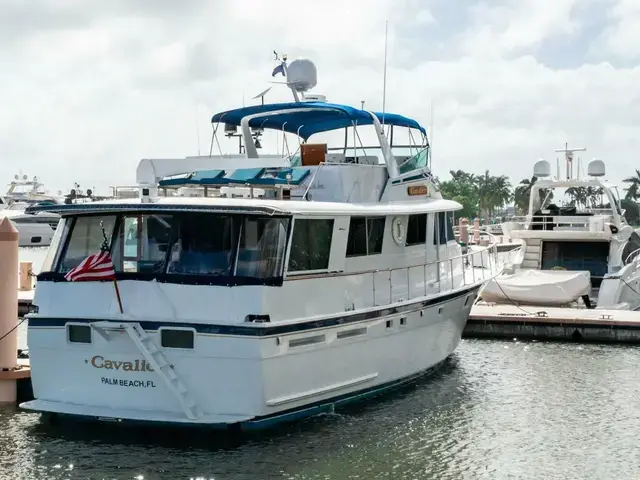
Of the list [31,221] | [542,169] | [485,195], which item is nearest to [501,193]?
[485,195]

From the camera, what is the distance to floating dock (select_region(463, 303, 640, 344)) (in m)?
18.7

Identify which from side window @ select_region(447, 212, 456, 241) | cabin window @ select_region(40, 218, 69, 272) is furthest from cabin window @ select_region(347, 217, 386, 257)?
cabin window @ select_region(40, 218, 69, 272)

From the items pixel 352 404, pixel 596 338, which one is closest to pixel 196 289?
pixel 352 404

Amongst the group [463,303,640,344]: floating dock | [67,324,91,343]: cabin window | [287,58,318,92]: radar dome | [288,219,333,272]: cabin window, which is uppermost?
[287,58,318,92]: radar dome

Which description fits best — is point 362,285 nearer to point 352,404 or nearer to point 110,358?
point 352,404

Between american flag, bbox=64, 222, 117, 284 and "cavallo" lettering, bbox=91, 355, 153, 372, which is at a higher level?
american flag, bbox=64, 222, 117, 284

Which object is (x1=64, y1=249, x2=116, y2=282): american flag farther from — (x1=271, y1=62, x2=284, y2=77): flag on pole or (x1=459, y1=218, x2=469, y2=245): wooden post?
(x1=459, y1=218, x2=469, y2=245): wooden post

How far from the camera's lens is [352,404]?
1291 cm

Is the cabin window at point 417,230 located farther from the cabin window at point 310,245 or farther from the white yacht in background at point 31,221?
the white yacht in background at point 31,221

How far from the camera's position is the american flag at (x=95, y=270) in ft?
36.2

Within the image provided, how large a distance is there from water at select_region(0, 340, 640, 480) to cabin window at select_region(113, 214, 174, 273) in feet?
7.46

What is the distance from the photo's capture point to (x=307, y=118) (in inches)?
622

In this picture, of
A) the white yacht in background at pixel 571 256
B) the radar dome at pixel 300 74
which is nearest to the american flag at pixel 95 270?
the radar dome at pixel 300 74

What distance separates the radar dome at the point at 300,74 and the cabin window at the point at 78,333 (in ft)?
22.5
